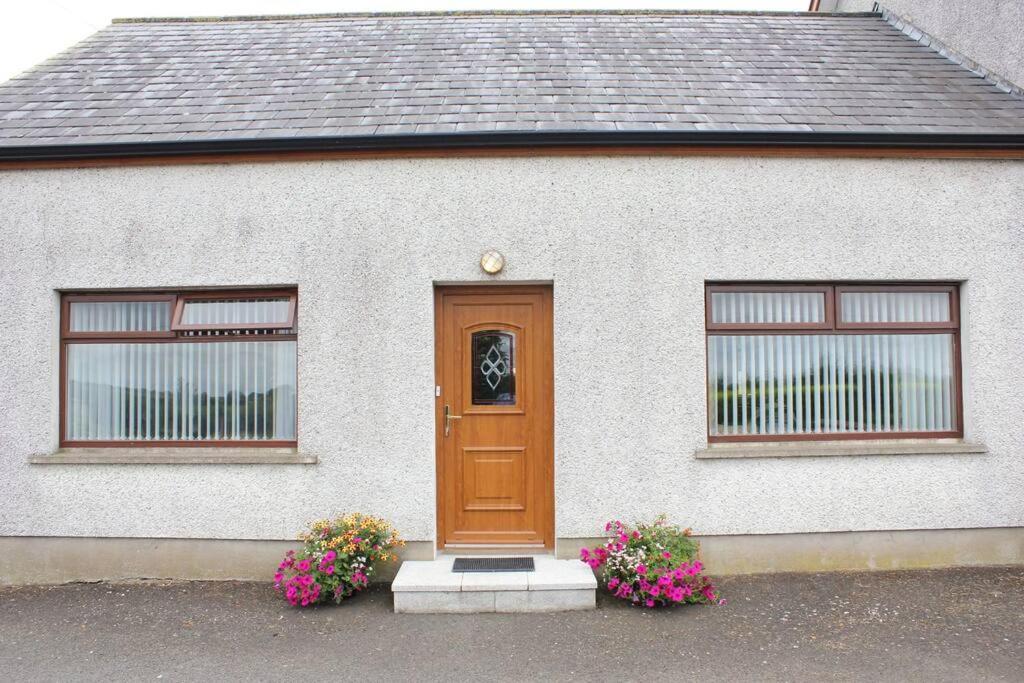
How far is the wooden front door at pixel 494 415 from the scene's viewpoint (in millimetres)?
5418

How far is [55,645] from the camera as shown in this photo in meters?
4.21

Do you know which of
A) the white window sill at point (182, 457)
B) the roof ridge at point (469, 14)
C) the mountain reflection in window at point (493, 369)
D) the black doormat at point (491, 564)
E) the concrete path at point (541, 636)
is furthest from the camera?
the roof ridge at point (469, 14)

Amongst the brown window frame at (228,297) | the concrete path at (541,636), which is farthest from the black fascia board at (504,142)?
the concrete path at (541,636)

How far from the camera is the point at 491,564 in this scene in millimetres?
5102

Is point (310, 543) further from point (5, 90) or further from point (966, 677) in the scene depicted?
point (5, 90)

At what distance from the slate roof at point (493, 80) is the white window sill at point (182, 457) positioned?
8.70 feet

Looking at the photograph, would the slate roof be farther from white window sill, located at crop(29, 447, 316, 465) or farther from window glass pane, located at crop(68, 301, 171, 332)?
white window sill, located at crop(29, 447, 316, 465)

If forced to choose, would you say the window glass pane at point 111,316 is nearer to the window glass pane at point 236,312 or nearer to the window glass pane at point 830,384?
the window glass pane at point 236,312

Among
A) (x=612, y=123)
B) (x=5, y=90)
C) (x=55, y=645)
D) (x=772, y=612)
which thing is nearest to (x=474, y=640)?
(x=772, y=612)

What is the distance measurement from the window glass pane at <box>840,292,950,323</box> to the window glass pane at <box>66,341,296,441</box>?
4862 millimetres

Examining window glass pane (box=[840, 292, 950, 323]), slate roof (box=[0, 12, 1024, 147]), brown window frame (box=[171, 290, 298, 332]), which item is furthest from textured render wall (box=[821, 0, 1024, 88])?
brown window frame (box=[171, 290, 298, 332])

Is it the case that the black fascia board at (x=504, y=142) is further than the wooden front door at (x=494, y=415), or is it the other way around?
the wooden front door at (x=494, y=415)

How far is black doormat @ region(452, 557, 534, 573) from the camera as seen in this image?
4.96 m

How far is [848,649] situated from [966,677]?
2.00 ft
